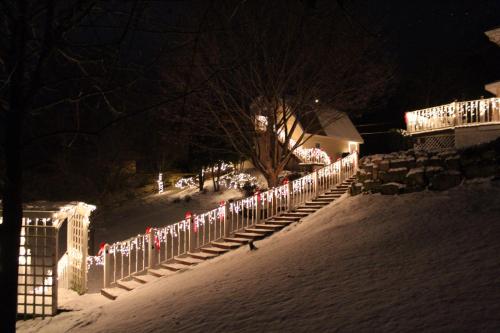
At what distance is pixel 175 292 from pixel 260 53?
11025mm

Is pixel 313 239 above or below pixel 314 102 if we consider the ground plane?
below

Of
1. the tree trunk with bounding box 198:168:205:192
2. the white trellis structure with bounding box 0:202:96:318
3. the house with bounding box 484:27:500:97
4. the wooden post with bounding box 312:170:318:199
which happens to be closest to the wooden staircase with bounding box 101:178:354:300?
the wooden post with bounding box 312:170:318:199

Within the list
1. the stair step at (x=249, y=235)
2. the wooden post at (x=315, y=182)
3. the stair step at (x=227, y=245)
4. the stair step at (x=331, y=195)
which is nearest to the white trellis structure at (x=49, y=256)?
the stair step at (x=227, y=245)

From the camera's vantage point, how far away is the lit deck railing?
16141 mm

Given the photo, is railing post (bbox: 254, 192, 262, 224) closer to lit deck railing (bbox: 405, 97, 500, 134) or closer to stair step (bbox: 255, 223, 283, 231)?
stair step (bbox: 255, 223, 283, 231)

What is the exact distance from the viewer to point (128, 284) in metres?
12.0

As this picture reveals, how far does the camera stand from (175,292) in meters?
9.64

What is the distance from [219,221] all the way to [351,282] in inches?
363

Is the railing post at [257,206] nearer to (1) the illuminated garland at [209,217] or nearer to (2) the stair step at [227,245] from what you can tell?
(1) the illuminated garland at [209,217]

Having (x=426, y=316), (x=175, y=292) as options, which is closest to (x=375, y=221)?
(x=175, y=292)

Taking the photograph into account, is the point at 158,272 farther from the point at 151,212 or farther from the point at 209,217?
the point at 151,212

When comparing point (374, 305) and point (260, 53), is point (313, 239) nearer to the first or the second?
point (374, 305)

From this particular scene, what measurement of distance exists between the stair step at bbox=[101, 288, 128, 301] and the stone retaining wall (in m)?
8.19

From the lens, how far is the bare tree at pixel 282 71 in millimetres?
16594
